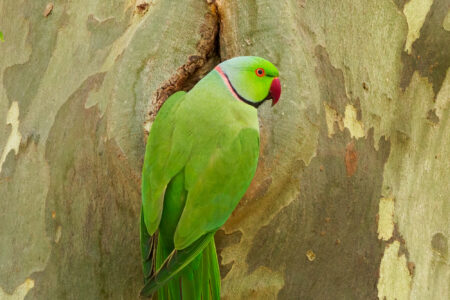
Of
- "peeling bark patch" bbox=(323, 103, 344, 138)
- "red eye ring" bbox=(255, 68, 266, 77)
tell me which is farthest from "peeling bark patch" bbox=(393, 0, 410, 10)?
"red eye ring" bbox=(255, 68, 266, 77)

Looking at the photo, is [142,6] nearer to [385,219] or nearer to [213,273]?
[213,273]

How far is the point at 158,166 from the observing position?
1.14m

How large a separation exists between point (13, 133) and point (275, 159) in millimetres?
801

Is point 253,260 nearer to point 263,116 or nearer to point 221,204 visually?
Answer: point 221,204

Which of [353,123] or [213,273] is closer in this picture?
[213,273]

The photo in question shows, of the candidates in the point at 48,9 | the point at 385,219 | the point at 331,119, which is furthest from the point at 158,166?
the point at 48,9

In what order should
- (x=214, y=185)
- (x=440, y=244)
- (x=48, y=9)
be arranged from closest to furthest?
(x=214, y=185), (x=440, y=244), (x=48, y=9)

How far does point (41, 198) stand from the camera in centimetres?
137

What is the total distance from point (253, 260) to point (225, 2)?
64 centimetres

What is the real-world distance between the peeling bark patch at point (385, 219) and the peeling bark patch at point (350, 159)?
Result: 0.12 metres

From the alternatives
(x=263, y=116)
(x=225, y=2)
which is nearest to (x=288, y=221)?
(x=263, y=116)

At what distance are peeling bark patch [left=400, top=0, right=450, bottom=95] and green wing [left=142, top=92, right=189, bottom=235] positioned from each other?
0.72 meters

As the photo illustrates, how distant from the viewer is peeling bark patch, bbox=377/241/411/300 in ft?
4.33

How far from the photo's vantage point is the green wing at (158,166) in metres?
1.13
